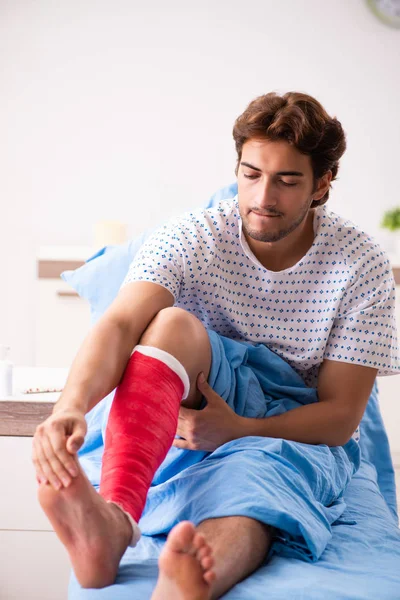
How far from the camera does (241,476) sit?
1297 mm

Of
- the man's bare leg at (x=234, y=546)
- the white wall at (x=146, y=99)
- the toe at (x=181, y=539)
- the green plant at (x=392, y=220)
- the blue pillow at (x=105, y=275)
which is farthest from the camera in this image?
the white wall at (x=146, y=99)

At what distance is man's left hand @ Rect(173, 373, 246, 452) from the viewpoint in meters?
1.46

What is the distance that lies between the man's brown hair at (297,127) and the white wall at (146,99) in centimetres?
215

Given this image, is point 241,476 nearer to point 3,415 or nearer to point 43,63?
point 3,415

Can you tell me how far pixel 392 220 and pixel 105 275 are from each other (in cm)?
185

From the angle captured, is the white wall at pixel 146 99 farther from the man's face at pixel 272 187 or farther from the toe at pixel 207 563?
the toe at pixel 207 563

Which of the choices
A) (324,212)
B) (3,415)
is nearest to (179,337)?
(324,212)

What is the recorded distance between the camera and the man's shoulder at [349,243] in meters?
1.73

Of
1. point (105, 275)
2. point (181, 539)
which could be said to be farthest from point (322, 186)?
point (181, 539)

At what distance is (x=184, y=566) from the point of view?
983 mm

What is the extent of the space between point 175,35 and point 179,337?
2754 mm

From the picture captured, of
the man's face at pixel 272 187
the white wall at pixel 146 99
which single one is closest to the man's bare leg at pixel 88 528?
the man's face at pixel 272 187

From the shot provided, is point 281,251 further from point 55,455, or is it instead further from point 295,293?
point 55,455

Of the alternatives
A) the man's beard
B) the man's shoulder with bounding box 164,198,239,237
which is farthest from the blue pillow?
the man's beard
